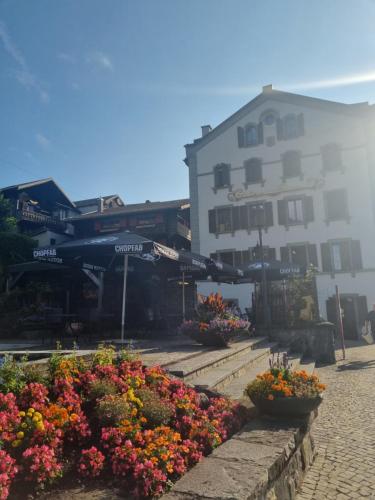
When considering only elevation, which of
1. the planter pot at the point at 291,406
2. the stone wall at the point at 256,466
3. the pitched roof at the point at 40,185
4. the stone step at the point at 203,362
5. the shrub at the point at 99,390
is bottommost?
the stone wall at the point at 256,466

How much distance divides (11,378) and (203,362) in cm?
330

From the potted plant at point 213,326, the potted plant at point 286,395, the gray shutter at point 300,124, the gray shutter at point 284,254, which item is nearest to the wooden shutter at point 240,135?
the gray shutter at point 300,124

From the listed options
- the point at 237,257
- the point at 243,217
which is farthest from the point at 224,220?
the point at 237,257

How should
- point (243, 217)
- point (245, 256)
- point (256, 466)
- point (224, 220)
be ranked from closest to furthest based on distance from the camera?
1. point (256, 466)
2. point (245, 256)
3. point (243, 217)
4. point (224, 220)

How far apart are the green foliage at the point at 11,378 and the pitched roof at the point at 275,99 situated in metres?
24.5

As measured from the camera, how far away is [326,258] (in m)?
21.8

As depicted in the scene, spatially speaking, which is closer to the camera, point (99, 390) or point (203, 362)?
point (99, 390)

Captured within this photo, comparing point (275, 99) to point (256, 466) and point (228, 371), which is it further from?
point (256, 466)

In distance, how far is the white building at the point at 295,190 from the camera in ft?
70.9

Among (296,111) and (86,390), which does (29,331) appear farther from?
(296,111)

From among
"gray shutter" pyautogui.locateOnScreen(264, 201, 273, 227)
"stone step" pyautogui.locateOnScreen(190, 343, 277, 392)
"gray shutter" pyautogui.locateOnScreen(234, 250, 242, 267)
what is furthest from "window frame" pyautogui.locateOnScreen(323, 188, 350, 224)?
"stone step" pyautogui.locateOnScreen(190, 343, 277, 392)

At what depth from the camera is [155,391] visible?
401 centimetres

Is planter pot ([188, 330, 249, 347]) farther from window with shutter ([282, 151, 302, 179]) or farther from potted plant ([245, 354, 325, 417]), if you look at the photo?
window with shutter ([282, 151, 302, 179])

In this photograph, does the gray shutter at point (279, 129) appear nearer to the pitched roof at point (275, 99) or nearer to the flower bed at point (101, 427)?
the pitched roof at point (275, 99)
